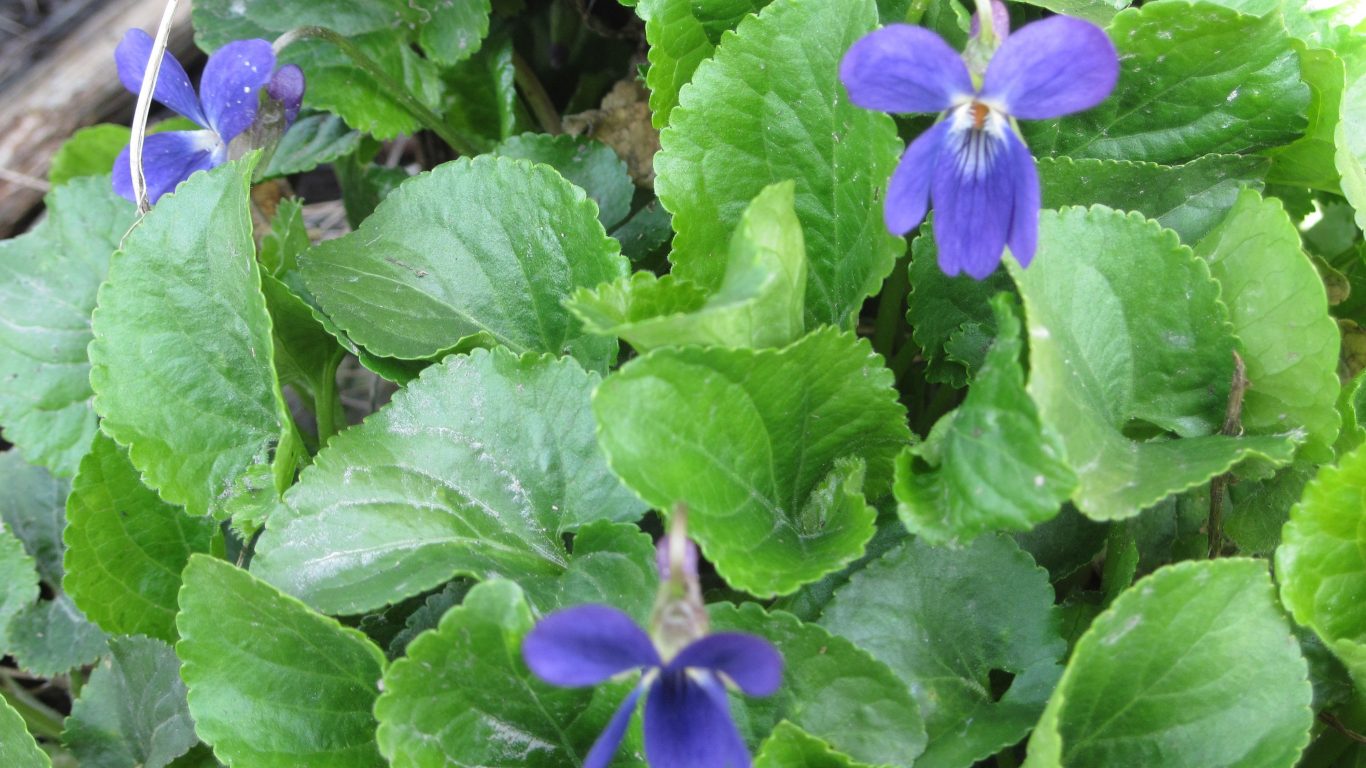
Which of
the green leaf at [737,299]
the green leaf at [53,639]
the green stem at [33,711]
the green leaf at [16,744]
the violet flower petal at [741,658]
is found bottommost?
the green stem at [33,711]

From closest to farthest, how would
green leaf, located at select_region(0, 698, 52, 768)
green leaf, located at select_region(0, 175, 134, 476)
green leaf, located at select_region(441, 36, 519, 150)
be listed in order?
green leaf, located at select_region(0, 698, 52, 768) < green leaf, located at select_region(0, 175, 134, 476) < green leaf, located at select_region(441, 36, 519, 150)

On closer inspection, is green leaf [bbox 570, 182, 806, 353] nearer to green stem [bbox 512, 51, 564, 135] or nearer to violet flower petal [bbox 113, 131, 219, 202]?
violet flower petal [bbox 113, 131, 219, 202]

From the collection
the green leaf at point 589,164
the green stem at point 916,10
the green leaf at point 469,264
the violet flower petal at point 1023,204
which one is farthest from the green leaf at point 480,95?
the violet flower petal at point 1023,204

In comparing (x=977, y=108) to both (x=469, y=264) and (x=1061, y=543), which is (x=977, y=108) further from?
(x=469, y=264)

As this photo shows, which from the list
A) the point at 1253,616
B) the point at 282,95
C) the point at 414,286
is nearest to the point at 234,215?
the point at 414,286

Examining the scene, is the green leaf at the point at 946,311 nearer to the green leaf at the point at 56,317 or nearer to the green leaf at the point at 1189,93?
the green leaf at the point at 1189,93

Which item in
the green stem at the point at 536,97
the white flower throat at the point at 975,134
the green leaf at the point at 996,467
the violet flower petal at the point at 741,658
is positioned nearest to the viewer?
the violet flower petal at the point at 741,658

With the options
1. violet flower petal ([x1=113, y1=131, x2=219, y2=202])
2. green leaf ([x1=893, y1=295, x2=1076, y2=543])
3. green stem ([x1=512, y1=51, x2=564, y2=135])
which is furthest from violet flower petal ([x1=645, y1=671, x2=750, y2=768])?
green stem ([x1=512, y1=51, x2=564, y2=135])

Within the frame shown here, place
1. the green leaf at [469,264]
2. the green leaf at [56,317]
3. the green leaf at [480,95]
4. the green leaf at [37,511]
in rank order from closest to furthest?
the green leaf at [469,264] < the green leaf at [56,317] < the green leaf at [37,511] < the green leaf at [480,95]
